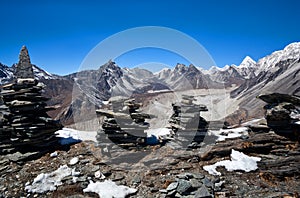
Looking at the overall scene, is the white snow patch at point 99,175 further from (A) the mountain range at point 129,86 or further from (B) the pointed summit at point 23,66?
(A) the mountain range at point 129,86

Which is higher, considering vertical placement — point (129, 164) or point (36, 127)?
point (36, 127)

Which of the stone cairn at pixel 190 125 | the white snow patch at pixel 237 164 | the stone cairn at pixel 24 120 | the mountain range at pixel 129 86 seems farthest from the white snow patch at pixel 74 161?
the mountain range at pixel 129 86

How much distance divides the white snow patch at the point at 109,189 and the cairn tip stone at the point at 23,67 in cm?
798

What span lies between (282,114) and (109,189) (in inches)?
399

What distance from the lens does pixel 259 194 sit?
7.79 metres

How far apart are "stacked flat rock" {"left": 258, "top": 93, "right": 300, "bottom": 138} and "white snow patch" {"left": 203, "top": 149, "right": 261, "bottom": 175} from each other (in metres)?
2.79

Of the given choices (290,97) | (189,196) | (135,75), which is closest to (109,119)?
(189,196)

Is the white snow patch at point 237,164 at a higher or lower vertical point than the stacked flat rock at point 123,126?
lower

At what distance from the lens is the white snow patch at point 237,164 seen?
9383 millimetres

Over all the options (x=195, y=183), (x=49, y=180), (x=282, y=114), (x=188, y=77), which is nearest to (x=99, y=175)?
(x=49, y=180)

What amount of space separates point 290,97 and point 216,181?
6.88 metres

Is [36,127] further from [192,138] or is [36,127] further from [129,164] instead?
[192,138]

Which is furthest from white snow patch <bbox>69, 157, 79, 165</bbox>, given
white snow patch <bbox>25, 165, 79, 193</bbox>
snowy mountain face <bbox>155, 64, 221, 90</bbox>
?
snowy mountain face <bbox>155, 64, 221, 90</bbox>

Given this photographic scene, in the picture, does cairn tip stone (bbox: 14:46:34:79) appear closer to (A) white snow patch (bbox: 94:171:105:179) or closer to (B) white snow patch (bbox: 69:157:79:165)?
(B) white snow patch (bbox: 69:157:79:165)
